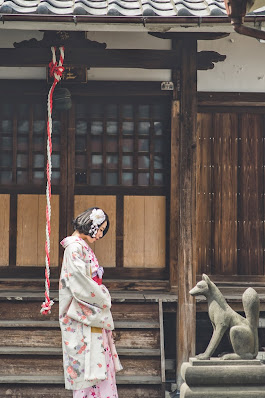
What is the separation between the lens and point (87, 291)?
8.61m

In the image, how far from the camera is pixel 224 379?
8.19m

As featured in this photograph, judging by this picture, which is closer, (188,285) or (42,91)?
(188,285)

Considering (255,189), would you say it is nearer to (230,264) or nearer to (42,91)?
(230,264)

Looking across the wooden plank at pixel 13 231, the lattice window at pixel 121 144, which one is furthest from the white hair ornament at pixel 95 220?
the wooden plank at pixel 13 231

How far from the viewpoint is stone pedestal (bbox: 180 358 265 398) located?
8180mm

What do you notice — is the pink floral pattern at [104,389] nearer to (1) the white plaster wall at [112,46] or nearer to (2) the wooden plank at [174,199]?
(2) the wooden plank at [174,199]

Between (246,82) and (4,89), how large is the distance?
10.7 feet

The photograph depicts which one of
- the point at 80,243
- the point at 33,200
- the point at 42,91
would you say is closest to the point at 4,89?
the point at 42,91

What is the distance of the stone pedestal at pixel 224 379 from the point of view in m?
8.18

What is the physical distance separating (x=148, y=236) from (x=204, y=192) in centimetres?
97

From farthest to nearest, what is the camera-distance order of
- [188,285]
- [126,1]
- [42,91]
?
1. [42,91]
2. [188,285]
3. [126,1]

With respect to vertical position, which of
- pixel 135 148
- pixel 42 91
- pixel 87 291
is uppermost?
pixel 42 91

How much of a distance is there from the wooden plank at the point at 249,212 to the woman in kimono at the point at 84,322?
3.46 meters

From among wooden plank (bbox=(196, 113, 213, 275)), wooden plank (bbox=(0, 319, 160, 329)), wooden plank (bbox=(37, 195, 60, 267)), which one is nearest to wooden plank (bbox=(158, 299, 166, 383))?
wooden plank (bbox=(0, 319, 160, 329))
